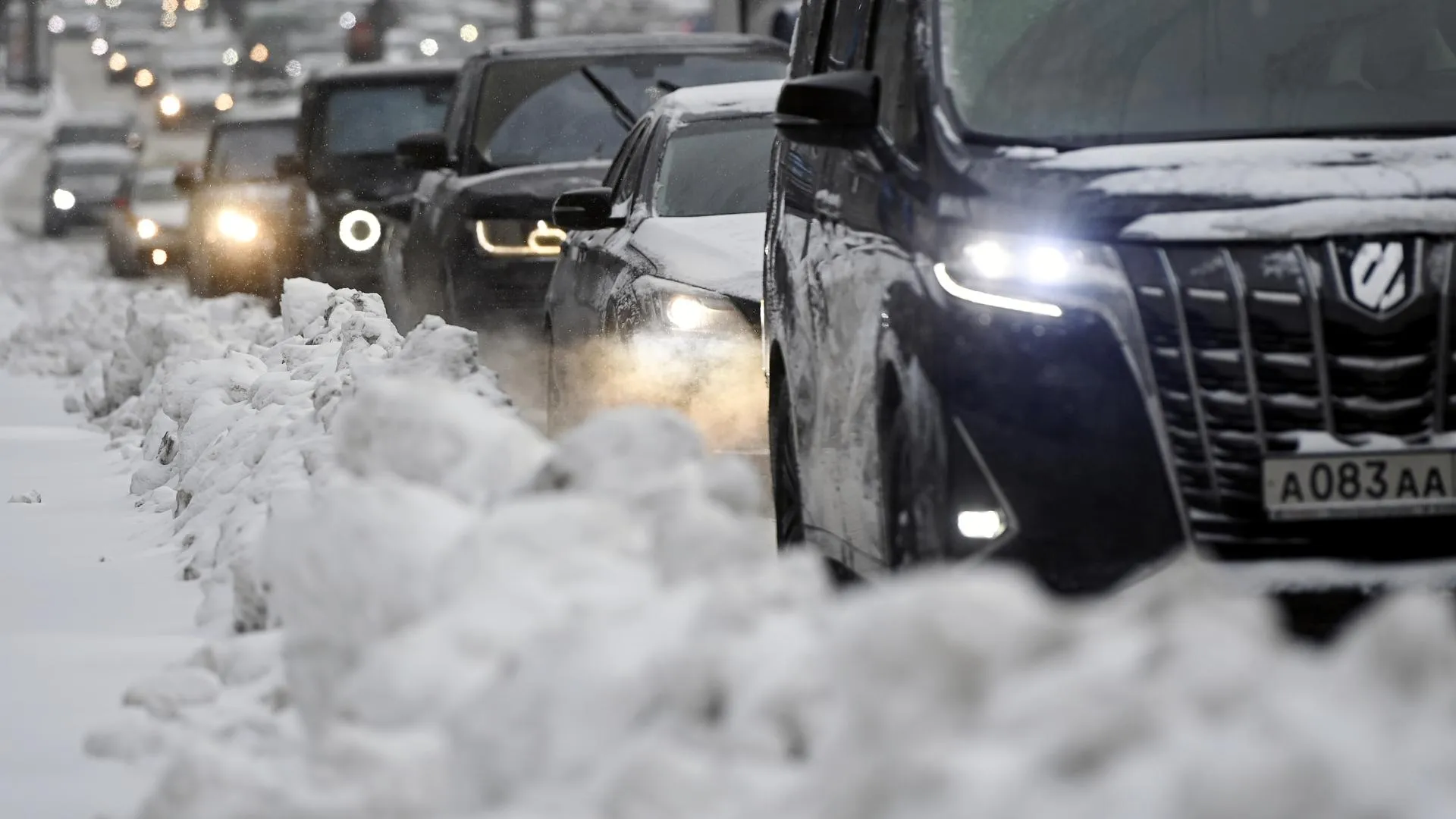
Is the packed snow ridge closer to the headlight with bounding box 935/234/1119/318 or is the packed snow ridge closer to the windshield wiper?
the headlight with bounding box 935/234/1119/318

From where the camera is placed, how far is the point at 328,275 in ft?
61.9

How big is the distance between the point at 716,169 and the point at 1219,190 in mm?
5383

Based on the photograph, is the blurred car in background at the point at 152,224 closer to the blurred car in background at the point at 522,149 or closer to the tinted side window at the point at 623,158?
the blurred car in background at the point at 522,149

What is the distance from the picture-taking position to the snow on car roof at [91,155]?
49062 millimetres

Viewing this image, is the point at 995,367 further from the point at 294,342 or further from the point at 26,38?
the point at 26,38

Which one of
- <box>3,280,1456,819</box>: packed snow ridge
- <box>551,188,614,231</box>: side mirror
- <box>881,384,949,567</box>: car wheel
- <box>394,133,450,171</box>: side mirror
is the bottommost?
<box>394,133,450,171</box>: side mirror

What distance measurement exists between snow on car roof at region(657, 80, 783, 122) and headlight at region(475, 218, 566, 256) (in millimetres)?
1883

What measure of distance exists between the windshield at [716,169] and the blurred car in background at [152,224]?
78.4 feet

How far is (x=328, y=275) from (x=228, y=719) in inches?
525

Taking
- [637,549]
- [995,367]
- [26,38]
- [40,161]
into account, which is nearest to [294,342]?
[995,367]

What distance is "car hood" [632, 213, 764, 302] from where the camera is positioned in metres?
9.61

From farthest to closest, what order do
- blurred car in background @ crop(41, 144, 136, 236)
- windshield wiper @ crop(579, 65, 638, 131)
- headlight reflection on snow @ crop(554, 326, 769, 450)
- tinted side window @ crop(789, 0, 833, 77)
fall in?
blurred car in background @ crop(41, 144, 136, 236)
windshield wiper @ crop(579, 65, 638, 131)
headlight reflection on snow @ crop(554, 326, 769, 450)
tinted side window @ crop(789, 0, 833, 77)

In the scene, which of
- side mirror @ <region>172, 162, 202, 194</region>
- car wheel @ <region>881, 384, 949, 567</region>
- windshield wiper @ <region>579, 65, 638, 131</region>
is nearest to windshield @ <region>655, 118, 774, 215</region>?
windshield wiper @ <region>579, 65, 638, 131</region>

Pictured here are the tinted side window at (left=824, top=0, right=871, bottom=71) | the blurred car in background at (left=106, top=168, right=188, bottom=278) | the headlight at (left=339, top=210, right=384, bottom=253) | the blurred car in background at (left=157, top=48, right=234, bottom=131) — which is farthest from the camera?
the blurred car in background at (left=157, top=48, right=234, bottom=131)
